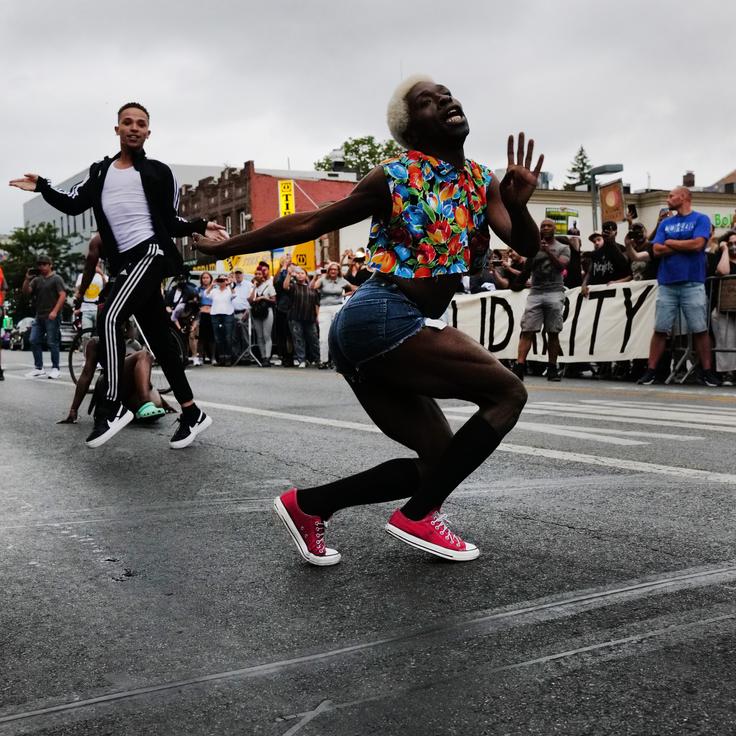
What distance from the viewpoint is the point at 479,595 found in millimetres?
3229

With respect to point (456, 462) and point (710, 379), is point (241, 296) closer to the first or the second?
point (710, 379)

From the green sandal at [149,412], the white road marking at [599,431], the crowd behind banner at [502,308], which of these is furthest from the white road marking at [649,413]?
the green sandal at [149,412]

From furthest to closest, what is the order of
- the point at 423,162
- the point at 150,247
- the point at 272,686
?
1. the point at 150,247
2. the point at 423,162
3. the point at 272,686

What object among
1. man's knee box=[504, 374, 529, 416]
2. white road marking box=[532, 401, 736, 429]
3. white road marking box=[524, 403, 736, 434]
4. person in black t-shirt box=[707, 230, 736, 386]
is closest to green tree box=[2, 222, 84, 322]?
person in black t-shirt box=[707, 230, 736, 386]

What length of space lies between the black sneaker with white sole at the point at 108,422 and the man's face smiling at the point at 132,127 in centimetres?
168

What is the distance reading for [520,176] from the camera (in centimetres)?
354

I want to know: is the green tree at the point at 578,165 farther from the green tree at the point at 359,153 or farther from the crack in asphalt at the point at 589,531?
the crack in asphalt at the point at 589,531

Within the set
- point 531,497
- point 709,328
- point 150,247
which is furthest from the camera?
point 709,328

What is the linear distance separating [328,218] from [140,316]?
3693 mm

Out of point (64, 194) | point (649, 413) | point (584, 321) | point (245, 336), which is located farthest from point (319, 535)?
point (245, 336)

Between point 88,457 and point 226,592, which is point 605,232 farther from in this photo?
point 226,592

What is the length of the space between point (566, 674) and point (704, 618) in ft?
1.98

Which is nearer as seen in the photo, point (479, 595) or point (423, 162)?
point (479, 595)

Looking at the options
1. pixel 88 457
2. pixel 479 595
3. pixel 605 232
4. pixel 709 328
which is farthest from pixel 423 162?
pixel 605 232
